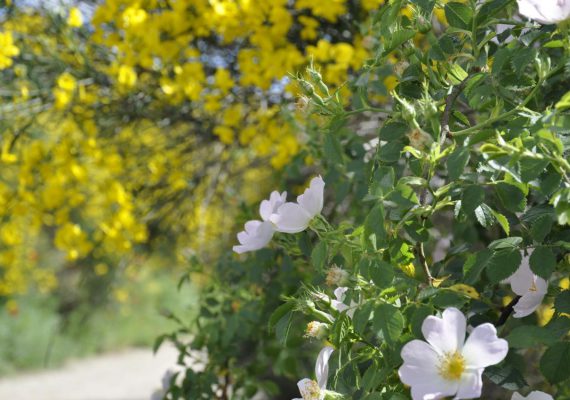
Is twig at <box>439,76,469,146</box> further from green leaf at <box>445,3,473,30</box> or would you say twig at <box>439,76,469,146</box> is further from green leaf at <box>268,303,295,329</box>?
green leaf at <box>268,303,295,329</box>

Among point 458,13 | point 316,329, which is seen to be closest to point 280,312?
point 316,329

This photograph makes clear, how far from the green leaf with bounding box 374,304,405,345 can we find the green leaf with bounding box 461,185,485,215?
0.44ft

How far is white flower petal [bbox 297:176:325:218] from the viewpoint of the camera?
2.78 ft

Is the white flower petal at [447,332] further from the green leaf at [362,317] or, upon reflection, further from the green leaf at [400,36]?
the green leaf at [400,36]

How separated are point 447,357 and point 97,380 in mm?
6247

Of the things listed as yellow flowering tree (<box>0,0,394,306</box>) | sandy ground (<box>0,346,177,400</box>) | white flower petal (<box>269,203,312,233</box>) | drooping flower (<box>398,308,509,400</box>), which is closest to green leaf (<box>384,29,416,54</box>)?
white flower petal (<box>269,203,312,233</box>)

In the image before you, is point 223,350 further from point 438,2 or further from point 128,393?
point 128,393

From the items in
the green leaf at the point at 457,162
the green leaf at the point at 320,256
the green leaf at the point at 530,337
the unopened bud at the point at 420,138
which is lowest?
the green leaf at the point at 530,337

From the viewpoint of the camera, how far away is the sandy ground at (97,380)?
5938 mm

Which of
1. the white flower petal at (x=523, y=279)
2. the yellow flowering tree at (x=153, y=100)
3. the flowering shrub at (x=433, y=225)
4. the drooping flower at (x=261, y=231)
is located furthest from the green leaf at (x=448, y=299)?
the yellow flowering tree at (x=153, y=100)

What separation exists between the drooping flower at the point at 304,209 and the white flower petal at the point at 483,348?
228 millimetres

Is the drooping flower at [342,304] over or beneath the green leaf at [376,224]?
beneath

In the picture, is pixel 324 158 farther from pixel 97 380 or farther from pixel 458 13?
pixel 97 380

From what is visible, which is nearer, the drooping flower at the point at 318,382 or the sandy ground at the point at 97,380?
the drooping flower at the point at 318,382
